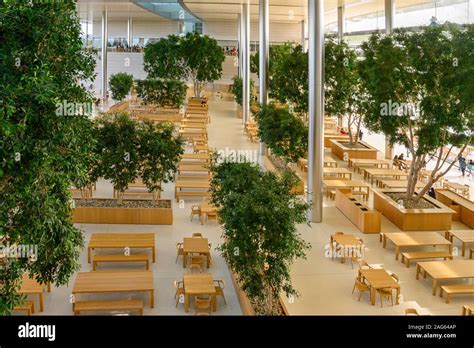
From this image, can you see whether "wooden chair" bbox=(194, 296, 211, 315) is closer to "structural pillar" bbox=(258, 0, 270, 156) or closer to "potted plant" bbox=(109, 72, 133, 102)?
"structural pillar" bbox=(258, 0, 270, 156)

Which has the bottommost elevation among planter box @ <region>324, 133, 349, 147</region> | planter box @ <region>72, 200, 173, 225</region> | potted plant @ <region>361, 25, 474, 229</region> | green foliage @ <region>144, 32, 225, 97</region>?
planter box @ <region>72, 200, 173, 225</region>

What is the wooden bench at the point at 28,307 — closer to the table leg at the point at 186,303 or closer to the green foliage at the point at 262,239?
the table leg at the point at 186,303

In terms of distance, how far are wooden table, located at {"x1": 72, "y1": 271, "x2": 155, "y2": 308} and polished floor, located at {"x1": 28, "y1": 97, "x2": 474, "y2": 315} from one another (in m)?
0.32

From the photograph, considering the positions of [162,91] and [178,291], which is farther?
[162,91]

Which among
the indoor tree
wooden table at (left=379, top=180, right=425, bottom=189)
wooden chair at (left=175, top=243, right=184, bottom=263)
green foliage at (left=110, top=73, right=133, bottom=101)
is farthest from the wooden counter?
green foliage at (left=110, top=73, right=133, bottom=101)

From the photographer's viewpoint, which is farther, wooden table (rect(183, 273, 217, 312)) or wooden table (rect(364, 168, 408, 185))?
wooden table (rect(364, 168, 408, 185))

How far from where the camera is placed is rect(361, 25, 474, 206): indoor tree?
14008 mm

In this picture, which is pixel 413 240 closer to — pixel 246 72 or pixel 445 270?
pixel 445 270

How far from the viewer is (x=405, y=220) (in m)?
14.8

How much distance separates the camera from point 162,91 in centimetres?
3450

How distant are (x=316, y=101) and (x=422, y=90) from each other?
262 cm

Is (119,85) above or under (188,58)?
under

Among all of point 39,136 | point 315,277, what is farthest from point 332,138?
point 39,136

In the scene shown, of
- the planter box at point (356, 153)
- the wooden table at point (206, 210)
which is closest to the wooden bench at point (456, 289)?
the wooden table at point (206, 210)
